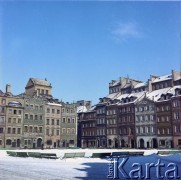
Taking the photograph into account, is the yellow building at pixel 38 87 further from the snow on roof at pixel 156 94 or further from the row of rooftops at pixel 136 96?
the snow on roof at pixel 156 94

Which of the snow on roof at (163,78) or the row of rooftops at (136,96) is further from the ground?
the snow on roof at (163,78)

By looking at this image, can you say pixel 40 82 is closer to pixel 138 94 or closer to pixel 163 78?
pixel 138 94

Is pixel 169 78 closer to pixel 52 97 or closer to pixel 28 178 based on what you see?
pixel 52 97

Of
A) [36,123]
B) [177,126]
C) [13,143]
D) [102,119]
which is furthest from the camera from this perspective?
[102,119]

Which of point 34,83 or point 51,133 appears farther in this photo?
point 34,83

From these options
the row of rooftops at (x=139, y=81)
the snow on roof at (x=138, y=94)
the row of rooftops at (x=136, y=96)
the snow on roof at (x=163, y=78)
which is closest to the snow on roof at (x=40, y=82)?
the row of rooftops at (x=136, y=96)

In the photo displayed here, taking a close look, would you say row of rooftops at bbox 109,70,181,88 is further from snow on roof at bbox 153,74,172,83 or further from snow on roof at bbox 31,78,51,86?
snow on roof at bbox 31,78,51,86

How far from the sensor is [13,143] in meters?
69.8

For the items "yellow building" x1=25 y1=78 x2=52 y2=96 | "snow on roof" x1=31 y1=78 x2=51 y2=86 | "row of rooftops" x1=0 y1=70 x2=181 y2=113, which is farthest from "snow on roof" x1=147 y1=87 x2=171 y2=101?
"snow on roof" x1=31 y1=78 x2=51 y2=86

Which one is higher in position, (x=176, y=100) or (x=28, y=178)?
(x=176, y=100)

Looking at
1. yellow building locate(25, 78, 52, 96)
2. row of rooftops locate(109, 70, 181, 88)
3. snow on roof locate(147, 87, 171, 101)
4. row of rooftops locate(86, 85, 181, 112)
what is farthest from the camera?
yellow building locate(25, 78, 52, 96)

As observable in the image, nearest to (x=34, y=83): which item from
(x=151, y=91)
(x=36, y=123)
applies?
(x=36, y=123)

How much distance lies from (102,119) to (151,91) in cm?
1494

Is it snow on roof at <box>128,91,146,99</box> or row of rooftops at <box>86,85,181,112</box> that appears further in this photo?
snow on roof at <box>128,91,146,99</box>
